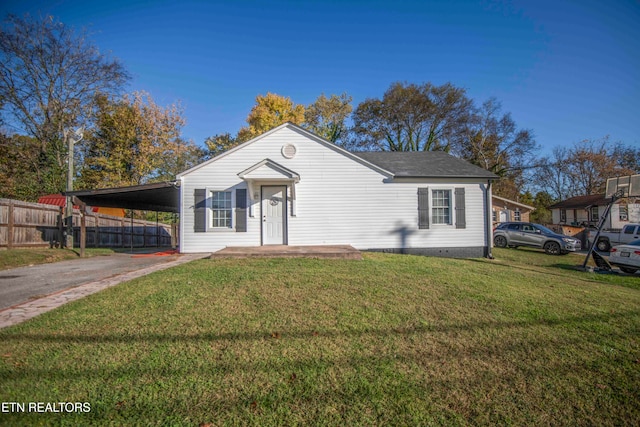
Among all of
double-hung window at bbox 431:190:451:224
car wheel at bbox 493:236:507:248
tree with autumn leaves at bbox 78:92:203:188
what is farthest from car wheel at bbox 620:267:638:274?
tree with autumn leaves at bbox 78:92:203:188

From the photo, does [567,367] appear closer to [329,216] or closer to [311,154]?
[329,216]

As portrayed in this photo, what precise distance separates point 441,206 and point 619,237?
13.8 m

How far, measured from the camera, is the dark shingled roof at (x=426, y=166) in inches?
433

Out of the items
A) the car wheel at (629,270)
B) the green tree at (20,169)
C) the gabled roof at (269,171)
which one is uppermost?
the green tree at (20,169)

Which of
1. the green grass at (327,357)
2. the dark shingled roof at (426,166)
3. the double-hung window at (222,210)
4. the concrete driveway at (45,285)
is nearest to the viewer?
the green grass at (327,357)

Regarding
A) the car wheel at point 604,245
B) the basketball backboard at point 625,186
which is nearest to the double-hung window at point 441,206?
the basketball backboard at point 625,186

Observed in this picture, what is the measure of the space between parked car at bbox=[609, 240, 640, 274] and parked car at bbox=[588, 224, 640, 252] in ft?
21.3

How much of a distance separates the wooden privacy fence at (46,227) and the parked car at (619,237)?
2548cm

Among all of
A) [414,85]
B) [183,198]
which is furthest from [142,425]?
[414,85]

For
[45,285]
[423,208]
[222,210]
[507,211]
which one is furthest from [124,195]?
[507,211]

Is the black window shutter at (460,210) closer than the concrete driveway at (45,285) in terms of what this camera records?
No

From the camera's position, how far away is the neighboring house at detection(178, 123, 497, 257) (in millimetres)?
10383

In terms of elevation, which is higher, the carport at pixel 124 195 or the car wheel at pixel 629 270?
the carport at pixel 124 195

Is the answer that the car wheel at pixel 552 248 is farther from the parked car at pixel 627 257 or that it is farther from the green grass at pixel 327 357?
the green grass at pixel 327 357
